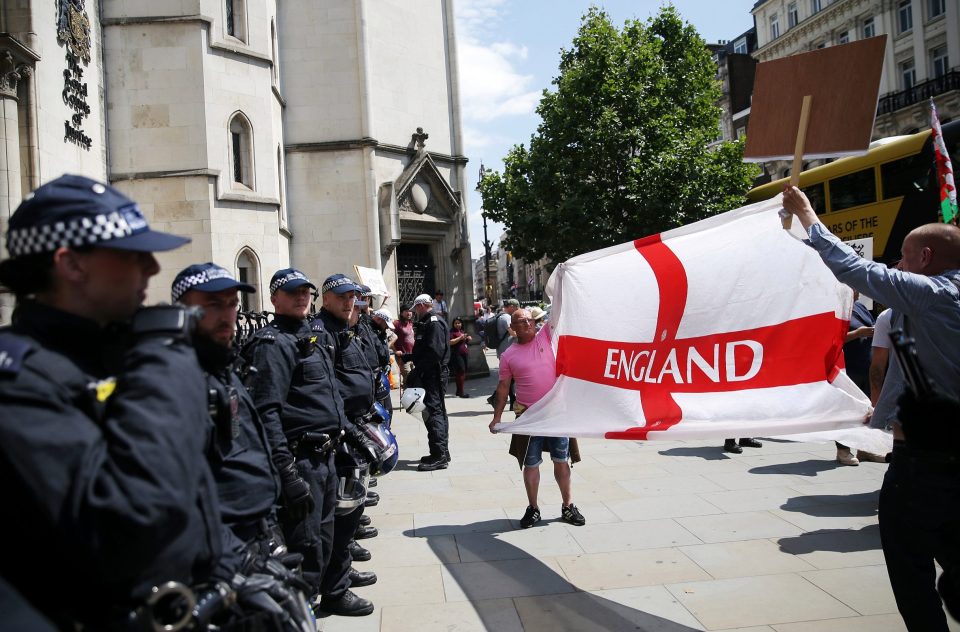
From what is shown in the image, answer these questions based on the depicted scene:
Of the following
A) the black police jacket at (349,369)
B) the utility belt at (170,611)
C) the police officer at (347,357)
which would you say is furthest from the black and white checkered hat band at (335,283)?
the utility belt at (170,611)

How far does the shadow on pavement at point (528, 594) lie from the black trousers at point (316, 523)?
104cm

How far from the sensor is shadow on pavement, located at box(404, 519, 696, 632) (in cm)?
420

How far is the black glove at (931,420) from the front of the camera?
2.68 metres

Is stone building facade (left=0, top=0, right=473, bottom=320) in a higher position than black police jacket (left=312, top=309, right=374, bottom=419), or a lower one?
higher

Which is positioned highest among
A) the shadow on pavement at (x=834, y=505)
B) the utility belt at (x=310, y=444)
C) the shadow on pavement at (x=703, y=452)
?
the utility belt at (x=310, y=444)

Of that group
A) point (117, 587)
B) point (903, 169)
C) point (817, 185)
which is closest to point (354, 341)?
point (117, 587)

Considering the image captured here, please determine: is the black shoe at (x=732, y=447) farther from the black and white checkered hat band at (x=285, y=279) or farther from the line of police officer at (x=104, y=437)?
the line of police officer at (x=104, y=437)

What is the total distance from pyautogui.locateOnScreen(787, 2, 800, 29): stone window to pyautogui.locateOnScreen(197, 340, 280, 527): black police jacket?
48.4m

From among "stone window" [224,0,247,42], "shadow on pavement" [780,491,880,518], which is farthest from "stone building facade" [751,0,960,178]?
"shadow on pavement" [780,491,880,518]

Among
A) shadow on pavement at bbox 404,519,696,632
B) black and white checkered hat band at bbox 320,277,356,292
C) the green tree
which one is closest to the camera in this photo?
shadow on pavement at bbox 404,519,696,632

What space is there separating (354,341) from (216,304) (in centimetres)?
234

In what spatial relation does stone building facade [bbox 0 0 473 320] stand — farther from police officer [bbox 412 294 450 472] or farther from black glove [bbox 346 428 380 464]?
black glove [bbox 346 428 380 464]

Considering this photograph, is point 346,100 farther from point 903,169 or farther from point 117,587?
point 117,587

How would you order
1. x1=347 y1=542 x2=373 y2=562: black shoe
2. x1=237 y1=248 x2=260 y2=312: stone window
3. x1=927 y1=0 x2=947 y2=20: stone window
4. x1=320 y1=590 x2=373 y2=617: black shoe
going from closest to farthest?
x1=320 y1=590 x2=373 y2=617: black shoe → x1=347 y1=542 x2=373 y2=562: black shoe → x1=237 y1=248 x2=260 y2=312: stone window → x1=927 y1=0 x2=947 y2=20: stone window
